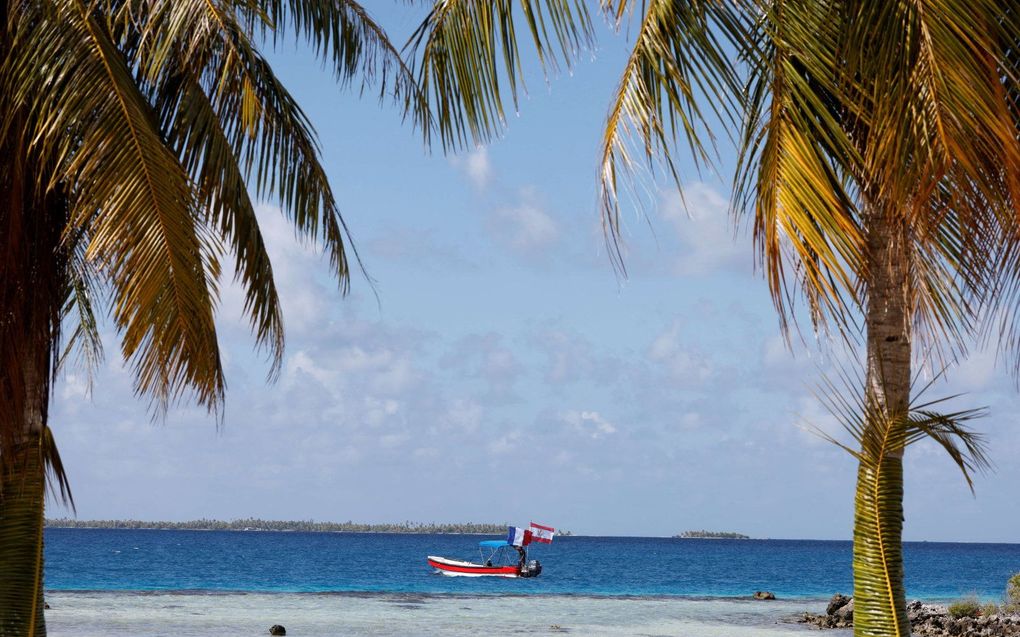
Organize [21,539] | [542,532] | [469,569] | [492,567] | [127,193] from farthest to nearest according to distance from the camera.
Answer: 1. [469,569]
2. [492,567]
3. [542,532]
4. [21,539]
5. [127,193]

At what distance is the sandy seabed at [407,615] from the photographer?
2655 cm

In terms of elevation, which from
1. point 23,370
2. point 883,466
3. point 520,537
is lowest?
point 520,537

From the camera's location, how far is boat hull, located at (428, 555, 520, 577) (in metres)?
47.4

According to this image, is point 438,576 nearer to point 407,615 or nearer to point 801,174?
point 407,615

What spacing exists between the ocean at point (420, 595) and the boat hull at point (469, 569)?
58 cm

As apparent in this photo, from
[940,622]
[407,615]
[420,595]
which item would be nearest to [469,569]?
[420,595]

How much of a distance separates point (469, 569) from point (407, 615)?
60.1ft

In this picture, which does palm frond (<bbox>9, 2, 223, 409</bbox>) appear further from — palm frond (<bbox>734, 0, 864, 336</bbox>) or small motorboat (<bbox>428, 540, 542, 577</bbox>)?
small motorboat (<bbox>428, 540, 542, 577</bbox>)

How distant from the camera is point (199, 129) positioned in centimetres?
816

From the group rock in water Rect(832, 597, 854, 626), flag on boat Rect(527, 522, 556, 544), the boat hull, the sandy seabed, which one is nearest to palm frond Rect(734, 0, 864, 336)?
the sandy seabed

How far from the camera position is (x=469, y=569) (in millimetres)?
49500

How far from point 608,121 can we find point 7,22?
483cm

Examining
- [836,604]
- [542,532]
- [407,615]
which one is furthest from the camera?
[542,532]

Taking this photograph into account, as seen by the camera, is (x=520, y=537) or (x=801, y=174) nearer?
(x=801, y=174)
